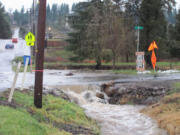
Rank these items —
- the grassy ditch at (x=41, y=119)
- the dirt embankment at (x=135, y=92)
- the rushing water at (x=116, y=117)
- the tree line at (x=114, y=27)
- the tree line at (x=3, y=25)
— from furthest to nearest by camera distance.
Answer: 1. the tree line at (x=3, y=25)
2. the tree line at (x=114, y=27)
3. the dirt embankment at (x=135, y=92)
4. the rushing water at (x=116, y=117)
5. the grassy ditch at (x=41, y=119)

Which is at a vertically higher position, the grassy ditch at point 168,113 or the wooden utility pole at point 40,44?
the wooden utility pole at point 40,44

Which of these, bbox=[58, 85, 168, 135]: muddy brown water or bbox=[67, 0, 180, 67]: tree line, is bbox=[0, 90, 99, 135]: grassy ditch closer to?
bbox=[58, 85, 168, 135]: muddy brown water

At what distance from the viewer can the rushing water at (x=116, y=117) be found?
33.9 feet

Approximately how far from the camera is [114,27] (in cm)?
3061

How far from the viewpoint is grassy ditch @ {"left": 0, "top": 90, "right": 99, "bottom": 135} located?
22.9 ft

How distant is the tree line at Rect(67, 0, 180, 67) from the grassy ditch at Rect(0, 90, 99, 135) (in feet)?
63.4

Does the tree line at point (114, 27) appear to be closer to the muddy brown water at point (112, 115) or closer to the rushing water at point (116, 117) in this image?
the muddy brown water at point (112, 115)

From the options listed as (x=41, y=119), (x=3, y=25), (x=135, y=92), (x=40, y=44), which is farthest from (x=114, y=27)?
(x=3, y=25)

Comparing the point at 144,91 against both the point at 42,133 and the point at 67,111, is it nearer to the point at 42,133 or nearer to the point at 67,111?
the point at 67,111

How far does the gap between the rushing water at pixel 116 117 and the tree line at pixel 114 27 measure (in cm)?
1501

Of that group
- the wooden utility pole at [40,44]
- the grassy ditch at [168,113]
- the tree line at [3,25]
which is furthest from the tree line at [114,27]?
the tree line at [3,25]

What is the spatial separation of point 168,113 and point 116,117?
2.18 m

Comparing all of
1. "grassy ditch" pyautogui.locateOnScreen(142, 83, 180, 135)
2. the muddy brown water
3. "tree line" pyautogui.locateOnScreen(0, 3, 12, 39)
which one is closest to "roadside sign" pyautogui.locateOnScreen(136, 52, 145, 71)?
the muddy brown water

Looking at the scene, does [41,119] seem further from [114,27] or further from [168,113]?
[114,27]
